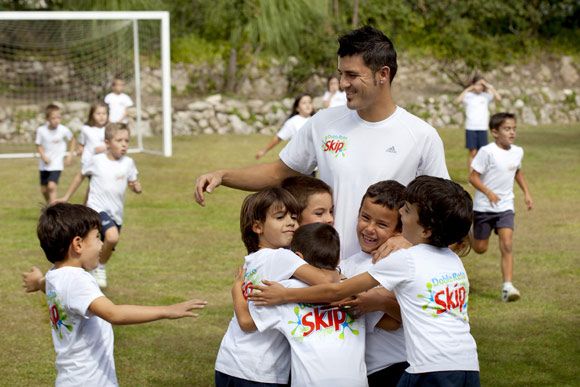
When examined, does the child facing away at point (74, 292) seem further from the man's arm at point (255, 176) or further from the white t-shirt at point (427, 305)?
the white t-shirt at point (427, 305)

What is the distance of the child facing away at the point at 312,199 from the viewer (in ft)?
16.6

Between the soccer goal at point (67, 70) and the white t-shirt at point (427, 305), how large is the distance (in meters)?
20.9

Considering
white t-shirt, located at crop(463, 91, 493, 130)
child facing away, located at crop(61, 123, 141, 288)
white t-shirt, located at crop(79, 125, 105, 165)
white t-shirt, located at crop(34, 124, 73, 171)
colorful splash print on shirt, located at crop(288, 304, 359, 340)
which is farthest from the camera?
white t-shirt, located at crop(463, 91, 493, 130)

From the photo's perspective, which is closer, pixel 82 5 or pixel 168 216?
pixel 168 216

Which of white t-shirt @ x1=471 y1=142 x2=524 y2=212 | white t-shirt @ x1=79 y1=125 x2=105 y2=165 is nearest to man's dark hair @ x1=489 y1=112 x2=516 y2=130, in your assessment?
white t-shirt @ x1=471 y1=142 x2=524 y2=212

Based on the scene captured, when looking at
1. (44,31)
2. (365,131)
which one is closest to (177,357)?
(365,131)

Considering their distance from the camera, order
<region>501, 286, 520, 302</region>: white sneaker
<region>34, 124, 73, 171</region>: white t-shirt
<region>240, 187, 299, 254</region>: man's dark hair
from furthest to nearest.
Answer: <region>34, 124, 73, 171</region>: white t-shirt < <region>501, 286, 520, 302</region>: white sneaker < <region>240, 187, 299, 254</region>: man's dark hair

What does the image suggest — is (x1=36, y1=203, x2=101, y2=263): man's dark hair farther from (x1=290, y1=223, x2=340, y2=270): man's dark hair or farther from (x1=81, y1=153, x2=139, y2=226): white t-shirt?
(x1=81, y1=153, x2=139, y2=226): white t-shirt

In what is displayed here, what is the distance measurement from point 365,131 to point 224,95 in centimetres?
2584

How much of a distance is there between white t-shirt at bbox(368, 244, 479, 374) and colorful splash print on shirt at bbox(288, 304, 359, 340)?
0.25 metres

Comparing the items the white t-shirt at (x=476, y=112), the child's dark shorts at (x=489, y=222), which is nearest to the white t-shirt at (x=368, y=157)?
the child's dark shorts at (x=489, y=222)

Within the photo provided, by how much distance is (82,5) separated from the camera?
1167 inches

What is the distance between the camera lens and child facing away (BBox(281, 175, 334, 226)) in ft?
16.6

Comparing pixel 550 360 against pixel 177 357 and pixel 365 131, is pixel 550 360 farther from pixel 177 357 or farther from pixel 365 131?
pixel 365 131
